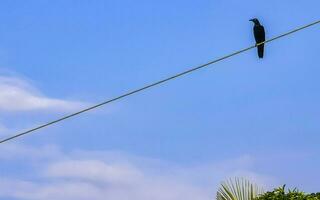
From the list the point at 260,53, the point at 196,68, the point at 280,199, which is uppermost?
the point at 260,53

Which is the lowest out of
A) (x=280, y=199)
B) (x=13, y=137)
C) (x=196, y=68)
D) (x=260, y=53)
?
(x=13, y=137)

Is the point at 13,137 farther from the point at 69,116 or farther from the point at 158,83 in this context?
the point at 158,83

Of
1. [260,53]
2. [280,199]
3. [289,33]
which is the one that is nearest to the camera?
[289,33]

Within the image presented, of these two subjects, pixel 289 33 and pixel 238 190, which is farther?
pixel 238 190

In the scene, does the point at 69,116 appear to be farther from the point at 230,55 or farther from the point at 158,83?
the point at 230,55

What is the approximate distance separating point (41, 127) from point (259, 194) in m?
10.9

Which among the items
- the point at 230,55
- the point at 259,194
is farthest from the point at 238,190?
the point at 230,55

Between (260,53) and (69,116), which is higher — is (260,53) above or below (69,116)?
above

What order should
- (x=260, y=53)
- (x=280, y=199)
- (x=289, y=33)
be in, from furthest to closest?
1. (x=280, y=199)
2. (x=260, y=53)
3. (x=289, y=33)

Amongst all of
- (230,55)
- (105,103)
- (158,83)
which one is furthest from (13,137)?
(230,55)

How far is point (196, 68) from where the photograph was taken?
433 inches

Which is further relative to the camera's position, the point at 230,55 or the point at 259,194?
the point at 259,194

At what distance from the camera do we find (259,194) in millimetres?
20594

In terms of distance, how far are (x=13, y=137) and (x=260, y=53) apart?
29.1 feet
